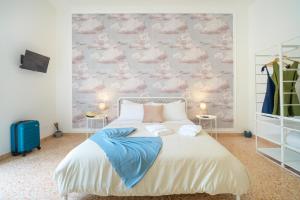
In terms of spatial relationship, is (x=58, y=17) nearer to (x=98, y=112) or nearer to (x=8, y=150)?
(x=98, y=112)

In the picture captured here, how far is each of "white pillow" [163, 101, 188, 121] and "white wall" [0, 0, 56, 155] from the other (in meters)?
2.72

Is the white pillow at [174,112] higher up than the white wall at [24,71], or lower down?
lower down

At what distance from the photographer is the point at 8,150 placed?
9.63ft

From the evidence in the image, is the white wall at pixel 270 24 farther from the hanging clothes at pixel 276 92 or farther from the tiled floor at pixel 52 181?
the tiled floor at pixel 52 181

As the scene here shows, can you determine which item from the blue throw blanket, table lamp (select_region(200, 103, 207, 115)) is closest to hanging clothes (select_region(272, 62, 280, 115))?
table lamp (select_region(200, 103, 207, 115))

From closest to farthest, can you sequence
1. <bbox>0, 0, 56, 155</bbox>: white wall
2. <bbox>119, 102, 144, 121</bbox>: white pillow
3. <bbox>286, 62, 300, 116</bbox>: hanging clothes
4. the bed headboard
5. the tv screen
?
<bbox>286, 62, 300, 116</bbox>: hanging clothes
<bbox>0, 0, 56, 155</bbox>: white wall
the tv screen
<bbox>119, 102, 144, 121</bbox>: white pillow
the bed headboard

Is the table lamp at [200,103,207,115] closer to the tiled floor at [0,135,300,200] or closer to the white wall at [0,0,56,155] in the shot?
the tiled floor at [0,135,300,200]

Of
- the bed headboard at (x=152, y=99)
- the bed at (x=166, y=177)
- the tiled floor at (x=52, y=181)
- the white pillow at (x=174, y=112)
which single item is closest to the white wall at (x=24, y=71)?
the tiled floor at (x=52, y=181)

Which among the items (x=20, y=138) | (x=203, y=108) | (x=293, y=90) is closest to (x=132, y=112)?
(x=203, y=108)

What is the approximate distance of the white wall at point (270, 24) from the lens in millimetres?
2938

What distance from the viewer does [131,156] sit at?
1.64m

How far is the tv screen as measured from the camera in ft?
10.6

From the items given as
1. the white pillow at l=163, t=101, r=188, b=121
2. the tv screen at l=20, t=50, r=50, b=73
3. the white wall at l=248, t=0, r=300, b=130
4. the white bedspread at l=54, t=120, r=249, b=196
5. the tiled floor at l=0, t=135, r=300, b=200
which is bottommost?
the tiled floor at l=0, t=135, r=300, b=200

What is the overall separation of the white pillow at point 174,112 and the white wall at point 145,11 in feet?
5.10
